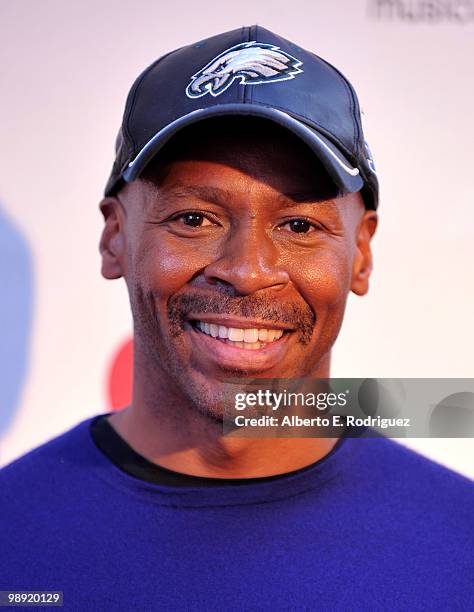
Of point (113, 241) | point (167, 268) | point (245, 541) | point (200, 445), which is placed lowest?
point (245, 541)

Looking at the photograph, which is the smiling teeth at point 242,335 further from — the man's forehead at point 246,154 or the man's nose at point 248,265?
the man's forehead at point 246,154

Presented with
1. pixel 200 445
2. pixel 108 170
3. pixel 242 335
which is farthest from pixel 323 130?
pixel 108 170

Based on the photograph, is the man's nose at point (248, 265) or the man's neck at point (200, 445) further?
the man's neck at point (200, 445)

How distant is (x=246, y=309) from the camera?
112 cm

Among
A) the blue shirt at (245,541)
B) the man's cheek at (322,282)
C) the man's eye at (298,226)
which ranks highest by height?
the man's eye at (298,226)

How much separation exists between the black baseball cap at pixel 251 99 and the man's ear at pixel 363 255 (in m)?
0.07

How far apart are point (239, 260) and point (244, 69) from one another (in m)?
0.30

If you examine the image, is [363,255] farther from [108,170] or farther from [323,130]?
[108,170]

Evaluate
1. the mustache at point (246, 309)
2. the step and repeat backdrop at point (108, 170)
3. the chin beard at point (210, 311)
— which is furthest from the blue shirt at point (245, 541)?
the step and repeat backdrop at point (108, 170)

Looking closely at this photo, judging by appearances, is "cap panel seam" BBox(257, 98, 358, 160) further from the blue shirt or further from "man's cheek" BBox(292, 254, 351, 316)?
the blue shirt

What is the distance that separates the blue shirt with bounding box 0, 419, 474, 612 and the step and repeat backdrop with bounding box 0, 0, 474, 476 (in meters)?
0.60

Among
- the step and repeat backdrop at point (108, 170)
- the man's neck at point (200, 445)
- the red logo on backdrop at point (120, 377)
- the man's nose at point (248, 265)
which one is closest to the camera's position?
the man's nose at point (248, 265)

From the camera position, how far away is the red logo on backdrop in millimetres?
1916

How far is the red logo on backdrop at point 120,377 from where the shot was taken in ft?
6.29
